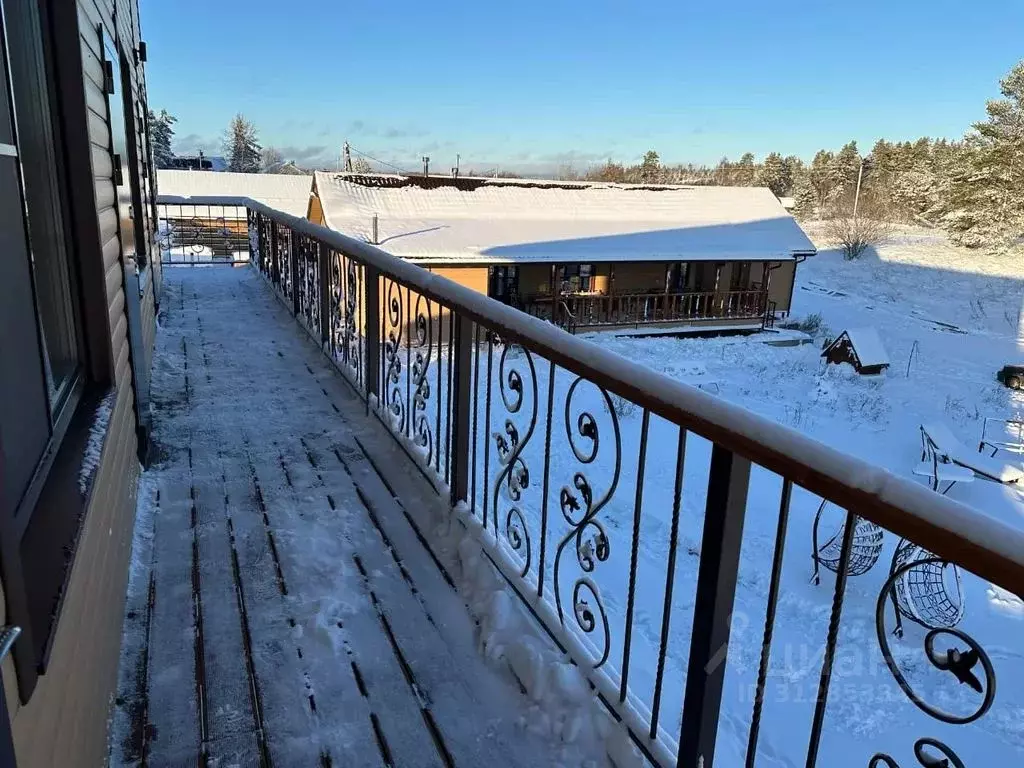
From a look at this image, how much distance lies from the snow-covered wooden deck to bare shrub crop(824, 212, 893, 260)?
36014 millimetres

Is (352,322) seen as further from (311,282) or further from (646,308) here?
(646,308)

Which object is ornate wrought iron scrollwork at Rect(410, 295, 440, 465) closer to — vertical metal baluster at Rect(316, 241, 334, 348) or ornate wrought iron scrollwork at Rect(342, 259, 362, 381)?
ornate wrought iron scrollwork at Rect(342, 259, 362, 381)

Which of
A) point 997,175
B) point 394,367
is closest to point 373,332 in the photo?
point 394,367

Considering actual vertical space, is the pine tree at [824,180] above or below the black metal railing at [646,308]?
above

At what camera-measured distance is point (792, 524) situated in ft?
29.8

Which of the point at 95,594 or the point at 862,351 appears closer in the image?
the point at 95,594

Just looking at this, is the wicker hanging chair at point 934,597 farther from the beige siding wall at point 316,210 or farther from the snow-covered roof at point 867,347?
the beige siding wall at point 316,210

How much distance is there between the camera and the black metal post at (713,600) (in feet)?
4.27

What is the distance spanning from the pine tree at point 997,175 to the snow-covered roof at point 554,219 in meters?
13.9

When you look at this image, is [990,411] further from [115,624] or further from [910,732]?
[115,624]

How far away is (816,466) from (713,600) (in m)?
0.40

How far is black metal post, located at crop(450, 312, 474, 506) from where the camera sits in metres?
2.58

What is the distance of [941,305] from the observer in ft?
87.4

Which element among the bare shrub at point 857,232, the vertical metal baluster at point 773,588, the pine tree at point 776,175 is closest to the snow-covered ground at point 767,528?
the vertical metal baluster at point 773,588
